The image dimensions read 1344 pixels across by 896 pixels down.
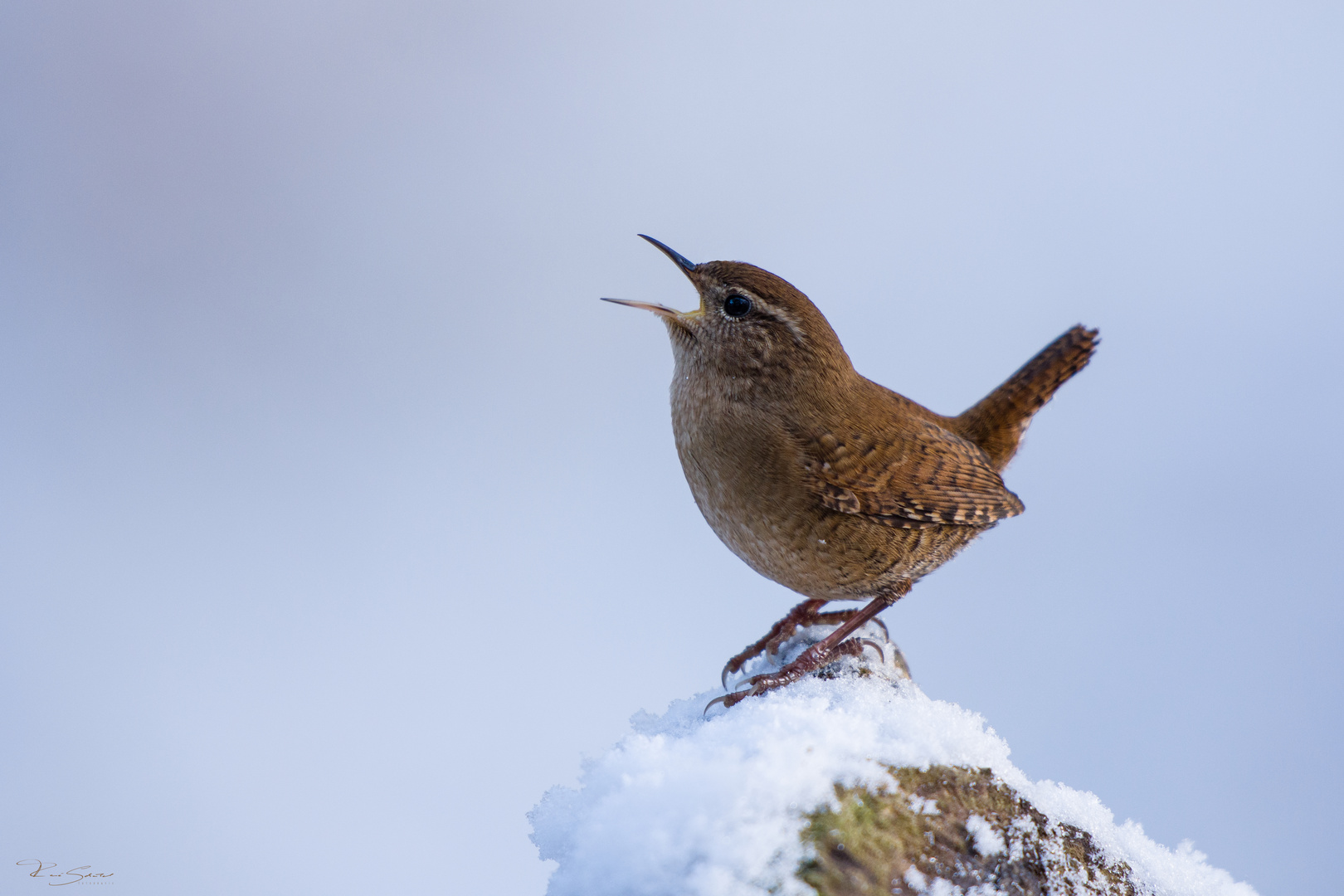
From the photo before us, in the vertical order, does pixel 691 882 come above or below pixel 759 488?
below

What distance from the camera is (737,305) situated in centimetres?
289

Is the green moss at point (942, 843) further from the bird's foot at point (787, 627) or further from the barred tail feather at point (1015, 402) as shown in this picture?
the barred tail feather at point (1015, 402)

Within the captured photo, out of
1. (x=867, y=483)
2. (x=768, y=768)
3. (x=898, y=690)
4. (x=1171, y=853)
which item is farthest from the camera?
(x=867, y=483)

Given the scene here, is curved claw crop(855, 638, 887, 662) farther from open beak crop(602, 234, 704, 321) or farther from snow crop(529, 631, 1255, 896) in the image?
open beak crop(602, 234, 704, 321)

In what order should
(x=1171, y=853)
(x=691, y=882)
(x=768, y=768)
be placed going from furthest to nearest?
(x=1171, y=853), (x=768, y=768), (x=691, y=882)

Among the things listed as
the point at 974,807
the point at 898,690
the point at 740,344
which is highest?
the point at 740,344

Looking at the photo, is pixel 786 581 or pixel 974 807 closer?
pixel 974 807

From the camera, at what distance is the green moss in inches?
72.1

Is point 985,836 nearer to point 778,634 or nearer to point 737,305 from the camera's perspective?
point 778,634

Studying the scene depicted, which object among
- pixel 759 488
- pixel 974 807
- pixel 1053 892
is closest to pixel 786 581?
pixel 759 488

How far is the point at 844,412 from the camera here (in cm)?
289

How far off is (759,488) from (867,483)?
346mm

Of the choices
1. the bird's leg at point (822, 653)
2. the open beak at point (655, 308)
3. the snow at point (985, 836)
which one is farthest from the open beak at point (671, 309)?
the snow at point (985, 836)

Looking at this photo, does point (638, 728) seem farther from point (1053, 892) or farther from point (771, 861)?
point (1053, 892)
